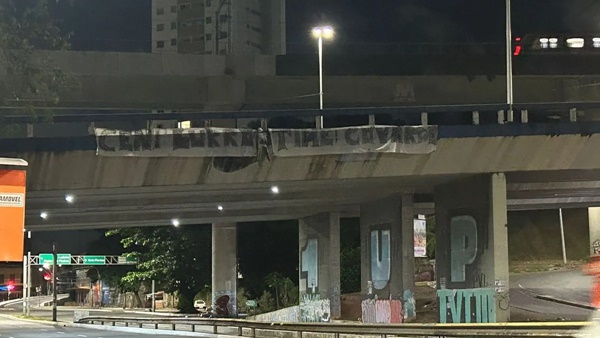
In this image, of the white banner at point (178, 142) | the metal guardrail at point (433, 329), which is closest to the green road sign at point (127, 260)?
the metal guardrail at point (433, 329)

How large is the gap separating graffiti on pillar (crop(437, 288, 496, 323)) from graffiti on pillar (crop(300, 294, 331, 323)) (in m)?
9.75

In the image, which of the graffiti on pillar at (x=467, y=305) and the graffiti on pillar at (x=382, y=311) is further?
the graffiti on pillar at (x=382, y=311)

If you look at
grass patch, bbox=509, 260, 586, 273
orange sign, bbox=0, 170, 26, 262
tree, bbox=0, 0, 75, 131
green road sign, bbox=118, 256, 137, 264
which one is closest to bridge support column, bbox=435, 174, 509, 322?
tree, bbox=0, 0, 75, 131

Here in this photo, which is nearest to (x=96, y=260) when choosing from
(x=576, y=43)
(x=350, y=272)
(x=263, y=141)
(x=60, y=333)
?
(x=350, y=272)

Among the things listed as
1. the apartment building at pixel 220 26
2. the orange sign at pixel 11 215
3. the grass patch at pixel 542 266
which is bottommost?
the grass patch at pixel 542 266

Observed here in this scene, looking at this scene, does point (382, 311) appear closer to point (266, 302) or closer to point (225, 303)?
point (225, 303)

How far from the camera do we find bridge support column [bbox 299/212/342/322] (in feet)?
117

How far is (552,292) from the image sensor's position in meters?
37.3

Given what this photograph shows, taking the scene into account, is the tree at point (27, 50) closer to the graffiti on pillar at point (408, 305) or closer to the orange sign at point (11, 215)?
the orange sign at point (11, 215)

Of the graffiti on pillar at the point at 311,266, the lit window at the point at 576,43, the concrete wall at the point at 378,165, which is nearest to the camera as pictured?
the concrete wall at the point at 378,165

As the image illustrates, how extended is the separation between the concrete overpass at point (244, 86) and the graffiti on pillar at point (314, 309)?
573 inches

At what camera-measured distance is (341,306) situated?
1464 inches

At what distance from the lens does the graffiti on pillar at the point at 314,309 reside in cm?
3559

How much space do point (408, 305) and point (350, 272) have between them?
1943 centimetres
